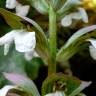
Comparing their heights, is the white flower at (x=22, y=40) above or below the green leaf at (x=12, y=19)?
below

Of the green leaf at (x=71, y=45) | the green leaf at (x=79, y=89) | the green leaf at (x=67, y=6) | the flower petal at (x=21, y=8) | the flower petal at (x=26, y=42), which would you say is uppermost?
the green leaf at (x=67, y=6)

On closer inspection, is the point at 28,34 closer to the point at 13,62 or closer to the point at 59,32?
the point at 13,62

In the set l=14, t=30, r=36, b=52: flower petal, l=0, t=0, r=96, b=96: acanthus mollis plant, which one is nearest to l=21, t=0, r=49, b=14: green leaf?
l=0, t=0, r=96, b=96: acanthus mollis plant

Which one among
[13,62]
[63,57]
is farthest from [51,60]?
[13,62]

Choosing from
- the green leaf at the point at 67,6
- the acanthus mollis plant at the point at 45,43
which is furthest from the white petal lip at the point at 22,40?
the green leaf at the point at 67,6

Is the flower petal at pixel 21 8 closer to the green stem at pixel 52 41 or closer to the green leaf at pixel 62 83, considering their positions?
the green stem at pixel 52 41

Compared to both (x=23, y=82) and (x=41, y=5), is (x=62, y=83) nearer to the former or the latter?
(x=23, y=82)

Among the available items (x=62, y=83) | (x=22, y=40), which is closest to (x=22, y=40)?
(x=22, y=40)

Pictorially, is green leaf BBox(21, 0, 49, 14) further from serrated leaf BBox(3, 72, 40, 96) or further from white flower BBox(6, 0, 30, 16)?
serrated leaf BBox(3, 72, 40, 96)
